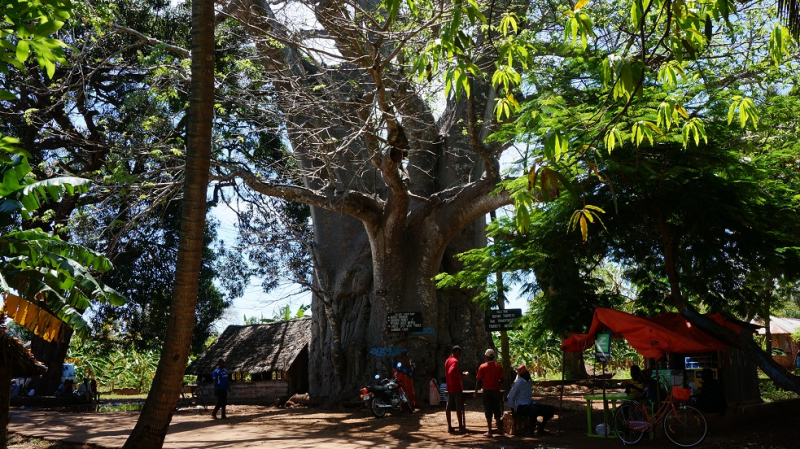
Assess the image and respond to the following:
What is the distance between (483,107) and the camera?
57.6 feet

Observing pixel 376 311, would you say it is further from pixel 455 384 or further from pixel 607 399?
pixel 607 399

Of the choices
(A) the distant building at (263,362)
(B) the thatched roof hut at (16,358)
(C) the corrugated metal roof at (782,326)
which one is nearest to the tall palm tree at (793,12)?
(B) the thatched roof hut at (16,358)

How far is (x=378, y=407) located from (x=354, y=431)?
232cm

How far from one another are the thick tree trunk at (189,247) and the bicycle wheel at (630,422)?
262 inches

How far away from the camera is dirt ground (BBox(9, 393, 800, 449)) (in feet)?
36.4

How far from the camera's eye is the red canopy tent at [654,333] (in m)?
10.6

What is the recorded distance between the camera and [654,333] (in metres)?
10.7

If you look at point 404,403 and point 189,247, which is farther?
point 404,403

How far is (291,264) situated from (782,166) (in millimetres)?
13349

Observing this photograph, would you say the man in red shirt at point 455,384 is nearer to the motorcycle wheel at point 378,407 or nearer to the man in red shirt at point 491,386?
the man in red shirt at point 491,386

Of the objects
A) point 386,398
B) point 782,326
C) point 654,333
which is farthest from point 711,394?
point 782,326

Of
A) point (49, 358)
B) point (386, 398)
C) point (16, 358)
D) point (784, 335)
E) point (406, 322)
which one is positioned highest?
point (784, 335)

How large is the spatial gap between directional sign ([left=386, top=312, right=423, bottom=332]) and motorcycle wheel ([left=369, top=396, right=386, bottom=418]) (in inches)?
68.6

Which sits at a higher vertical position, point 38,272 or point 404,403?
point 38,272
